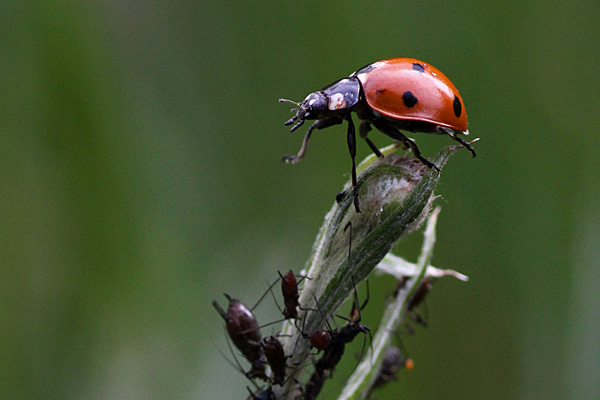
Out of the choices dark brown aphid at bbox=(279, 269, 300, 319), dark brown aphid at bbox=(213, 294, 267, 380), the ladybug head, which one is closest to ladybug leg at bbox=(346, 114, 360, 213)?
the ladybug head

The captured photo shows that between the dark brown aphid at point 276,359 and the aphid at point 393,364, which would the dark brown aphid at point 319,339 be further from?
the aphid at point 393,364

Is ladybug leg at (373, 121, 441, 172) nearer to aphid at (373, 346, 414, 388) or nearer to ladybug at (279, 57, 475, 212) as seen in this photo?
ladybug at (279, 57, 475, 212)

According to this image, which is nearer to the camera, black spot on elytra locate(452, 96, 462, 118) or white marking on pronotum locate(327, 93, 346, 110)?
black spot on elytra locate(452, 96, 462, 118)

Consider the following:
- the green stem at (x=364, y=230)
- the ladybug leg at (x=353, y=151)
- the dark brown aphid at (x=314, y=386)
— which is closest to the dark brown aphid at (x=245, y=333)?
the dark brown aphid at (x=314, y=386)

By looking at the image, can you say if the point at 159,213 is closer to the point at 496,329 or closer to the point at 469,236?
the point at 469,236

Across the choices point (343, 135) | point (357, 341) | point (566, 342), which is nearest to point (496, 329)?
point (566, 342)
